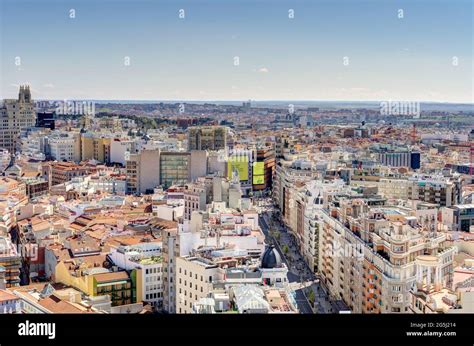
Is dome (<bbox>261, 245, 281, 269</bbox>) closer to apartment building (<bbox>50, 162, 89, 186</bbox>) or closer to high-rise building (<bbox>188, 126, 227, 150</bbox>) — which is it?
apartment building (<bbox>50, 162, 89, 186</bbox>)

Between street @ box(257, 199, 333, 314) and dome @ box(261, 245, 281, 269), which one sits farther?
street @ box(257, 199, 333, 314)

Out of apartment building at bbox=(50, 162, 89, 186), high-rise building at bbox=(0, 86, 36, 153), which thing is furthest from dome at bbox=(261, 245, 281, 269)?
high-rise building at bbox=(0, 86, 36, 153)

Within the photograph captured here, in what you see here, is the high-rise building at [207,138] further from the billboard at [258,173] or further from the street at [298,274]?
the street at [298,274]

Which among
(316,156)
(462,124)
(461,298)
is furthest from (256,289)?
(462,124)

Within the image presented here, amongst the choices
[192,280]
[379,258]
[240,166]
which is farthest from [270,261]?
[240,166]

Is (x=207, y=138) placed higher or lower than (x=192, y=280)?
higher

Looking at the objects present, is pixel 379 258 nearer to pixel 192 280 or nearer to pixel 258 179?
pixel 192 280
